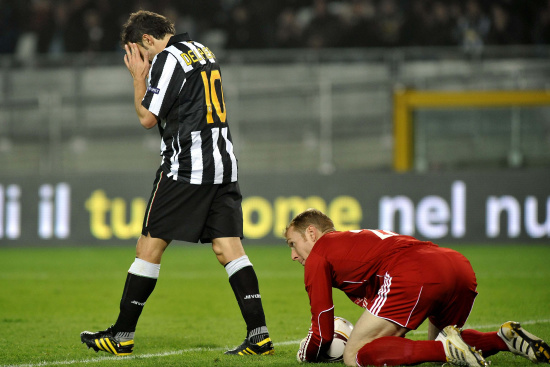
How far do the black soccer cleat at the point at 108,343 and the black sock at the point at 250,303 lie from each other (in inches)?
26.2

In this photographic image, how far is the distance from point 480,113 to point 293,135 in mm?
2851

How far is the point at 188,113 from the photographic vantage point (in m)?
4.48

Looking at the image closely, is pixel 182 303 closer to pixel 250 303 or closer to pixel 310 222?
pixel 250 303

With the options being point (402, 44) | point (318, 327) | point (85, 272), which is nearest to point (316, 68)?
point (402, 44)

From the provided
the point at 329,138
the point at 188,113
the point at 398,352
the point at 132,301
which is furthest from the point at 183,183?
the point at 329,138

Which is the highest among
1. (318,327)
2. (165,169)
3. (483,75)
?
(483,75)

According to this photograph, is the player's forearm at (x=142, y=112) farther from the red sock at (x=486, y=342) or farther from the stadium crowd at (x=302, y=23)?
the stadium crowd at (x=302, y=23)

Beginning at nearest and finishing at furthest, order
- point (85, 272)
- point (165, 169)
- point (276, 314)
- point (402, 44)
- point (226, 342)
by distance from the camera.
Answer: point (165, 169) < point (226, 342) < point (276, 314) < point (85, 272) < point (402, 44)

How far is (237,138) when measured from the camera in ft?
40.2

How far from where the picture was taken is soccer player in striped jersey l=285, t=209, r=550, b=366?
3803 millimetres

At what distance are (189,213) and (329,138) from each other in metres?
8.00

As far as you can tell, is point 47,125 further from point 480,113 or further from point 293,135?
point 480,113

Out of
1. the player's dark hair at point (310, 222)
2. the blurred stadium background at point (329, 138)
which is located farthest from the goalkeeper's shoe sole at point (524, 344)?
the blurred stadium background at point (329, 138)

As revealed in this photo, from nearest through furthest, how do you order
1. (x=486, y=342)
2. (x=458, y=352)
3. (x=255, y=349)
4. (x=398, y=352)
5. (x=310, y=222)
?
(x=458, y=352) → (x=398, y=352) → (x=486, y=342) → (x=310, y=222) → (x=255, y=349)
